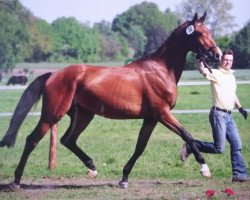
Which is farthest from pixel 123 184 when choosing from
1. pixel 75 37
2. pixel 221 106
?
pixel 75 37

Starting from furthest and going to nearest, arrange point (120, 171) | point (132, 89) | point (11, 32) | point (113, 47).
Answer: point (113, 47) < point (11, 32) < point (120, 171) < point (132, 89)

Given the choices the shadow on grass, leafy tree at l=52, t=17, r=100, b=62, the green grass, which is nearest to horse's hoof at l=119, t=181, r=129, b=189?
the shadow on grass

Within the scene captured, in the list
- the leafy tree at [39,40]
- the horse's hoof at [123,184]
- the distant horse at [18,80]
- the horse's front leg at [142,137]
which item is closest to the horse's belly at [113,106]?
the horse's front leg at [142,137]

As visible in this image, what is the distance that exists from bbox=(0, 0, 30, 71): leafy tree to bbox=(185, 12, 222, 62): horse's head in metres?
40.2

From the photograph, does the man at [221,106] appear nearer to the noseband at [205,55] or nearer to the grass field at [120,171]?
the noseband at [205,55]

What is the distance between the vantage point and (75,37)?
67.6 m

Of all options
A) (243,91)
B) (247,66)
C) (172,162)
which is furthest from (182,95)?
(172,162)

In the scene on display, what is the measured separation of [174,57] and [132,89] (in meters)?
0.72

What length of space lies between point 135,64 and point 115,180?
1.78 metres

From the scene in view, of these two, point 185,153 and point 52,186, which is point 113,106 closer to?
point 185,153

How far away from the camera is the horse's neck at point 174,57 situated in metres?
6.63

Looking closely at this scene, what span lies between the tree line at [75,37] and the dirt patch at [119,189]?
2704 cm

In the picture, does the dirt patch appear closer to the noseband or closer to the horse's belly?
the horse's belly

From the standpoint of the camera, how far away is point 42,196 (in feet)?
20.3
